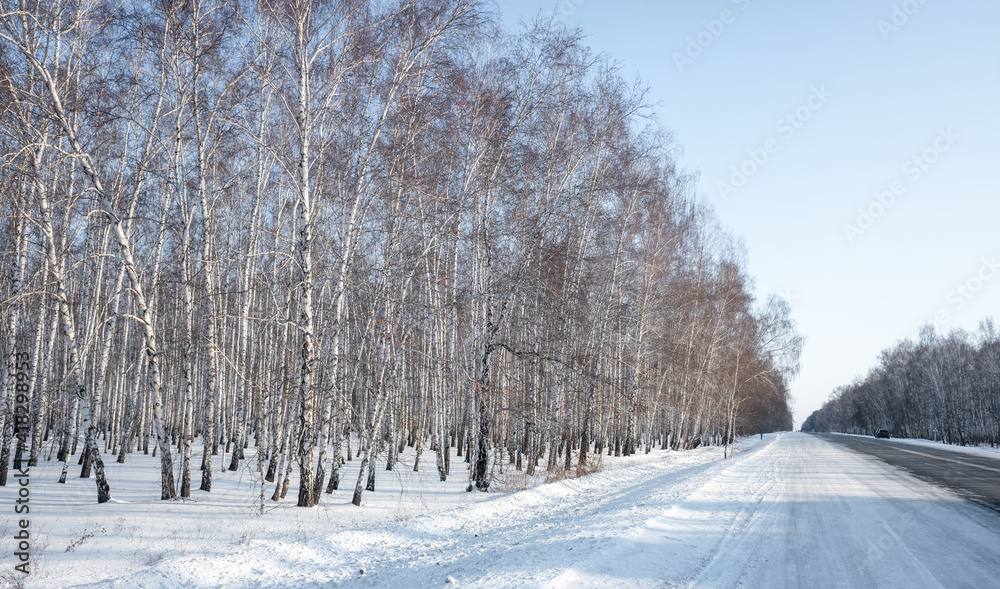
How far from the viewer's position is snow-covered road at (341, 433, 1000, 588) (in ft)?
17.3

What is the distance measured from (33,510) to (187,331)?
12.6 feet

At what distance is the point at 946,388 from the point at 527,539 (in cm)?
6572

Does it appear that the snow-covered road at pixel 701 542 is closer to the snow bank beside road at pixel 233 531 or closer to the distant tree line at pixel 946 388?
the snow bank beside road at pixel 233 531

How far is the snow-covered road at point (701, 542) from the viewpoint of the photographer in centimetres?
527

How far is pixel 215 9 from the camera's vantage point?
9867 mm

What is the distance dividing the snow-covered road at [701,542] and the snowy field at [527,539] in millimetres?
30

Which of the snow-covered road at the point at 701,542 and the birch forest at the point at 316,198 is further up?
the birch forest at the point at 316,198

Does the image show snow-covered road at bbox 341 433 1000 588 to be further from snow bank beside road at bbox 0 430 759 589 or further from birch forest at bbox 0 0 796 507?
birch forest at bbox 0 0 796 507

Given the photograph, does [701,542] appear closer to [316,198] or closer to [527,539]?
[527,539]

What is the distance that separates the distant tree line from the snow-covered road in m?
46.4

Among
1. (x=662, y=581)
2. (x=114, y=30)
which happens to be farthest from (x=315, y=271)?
(x=662, y=581)

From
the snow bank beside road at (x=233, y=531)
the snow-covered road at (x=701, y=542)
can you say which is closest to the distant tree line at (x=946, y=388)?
the snow-covered road at (x=701, y=542)

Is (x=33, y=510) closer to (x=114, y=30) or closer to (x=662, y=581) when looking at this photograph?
(x=114, y=30)

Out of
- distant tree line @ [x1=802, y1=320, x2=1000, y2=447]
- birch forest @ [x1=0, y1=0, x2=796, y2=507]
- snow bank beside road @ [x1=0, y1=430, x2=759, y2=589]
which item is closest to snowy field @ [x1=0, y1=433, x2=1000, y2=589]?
snow bank beside road @ [x1=0, y1=430, x2=759, y2=589]
